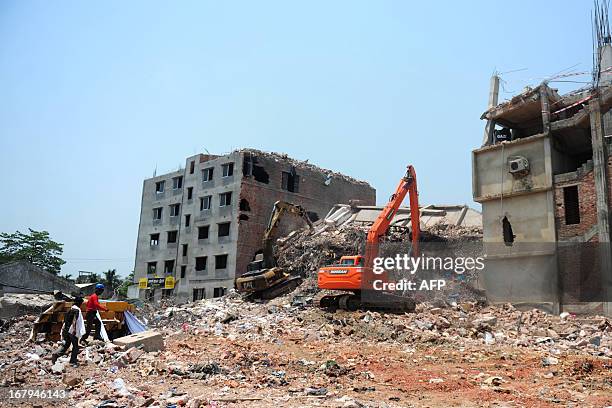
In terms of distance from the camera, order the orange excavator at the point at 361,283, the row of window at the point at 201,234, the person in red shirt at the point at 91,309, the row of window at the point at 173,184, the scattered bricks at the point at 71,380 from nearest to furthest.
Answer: the scattered bricks at the point at 71,380, the person in red shirt at the point at 91,309, the orange excavator at the point at 361,283, the row of window at the point at 201,234, the row of window at the point at 173,184

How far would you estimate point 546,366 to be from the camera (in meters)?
10.6

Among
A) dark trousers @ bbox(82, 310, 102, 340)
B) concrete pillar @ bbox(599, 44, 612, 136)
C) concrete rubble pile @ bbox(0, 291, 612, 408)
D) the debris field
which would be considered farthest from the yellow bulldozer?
concrete pillar @ bbox(599, 44, 612, 136)

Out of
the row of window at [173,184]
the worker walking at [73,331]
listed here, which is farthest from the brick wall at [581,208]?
the row of window at [173,184]

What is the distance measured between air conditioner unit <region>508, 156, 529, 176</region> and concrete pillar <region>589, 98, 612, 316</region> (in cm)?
226

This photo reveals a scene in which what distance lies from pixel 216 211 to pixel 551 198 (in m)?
22.5

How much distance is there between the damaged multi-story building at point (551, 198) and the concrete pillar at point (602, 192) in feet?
0.10

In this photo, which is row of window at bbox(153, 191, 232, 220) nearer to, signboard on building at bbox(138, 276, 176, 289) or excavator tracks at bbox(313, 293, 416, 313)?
signboard on building at bbox(138, 276, 176, 289)

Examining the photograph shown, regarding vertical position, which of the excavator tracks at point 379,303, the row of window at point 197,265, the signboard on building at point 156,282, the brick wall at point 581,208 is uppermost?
the brick wall at point 581,208

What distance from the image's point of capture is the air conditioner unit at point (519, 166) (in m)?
18.7

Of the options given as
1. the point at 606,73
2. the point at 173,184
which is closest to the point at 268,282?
the point at 606,73

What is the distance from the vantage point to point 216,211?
35.2 meters

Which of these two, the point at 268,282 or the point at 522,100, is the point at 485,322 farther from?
the point at 268,282

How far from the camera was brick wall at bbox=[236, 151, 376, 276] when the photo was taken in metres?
33.7

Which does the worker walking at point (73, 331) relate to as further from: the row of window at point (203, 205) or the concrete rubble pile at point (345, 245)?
the row of window at point (203, 205)
